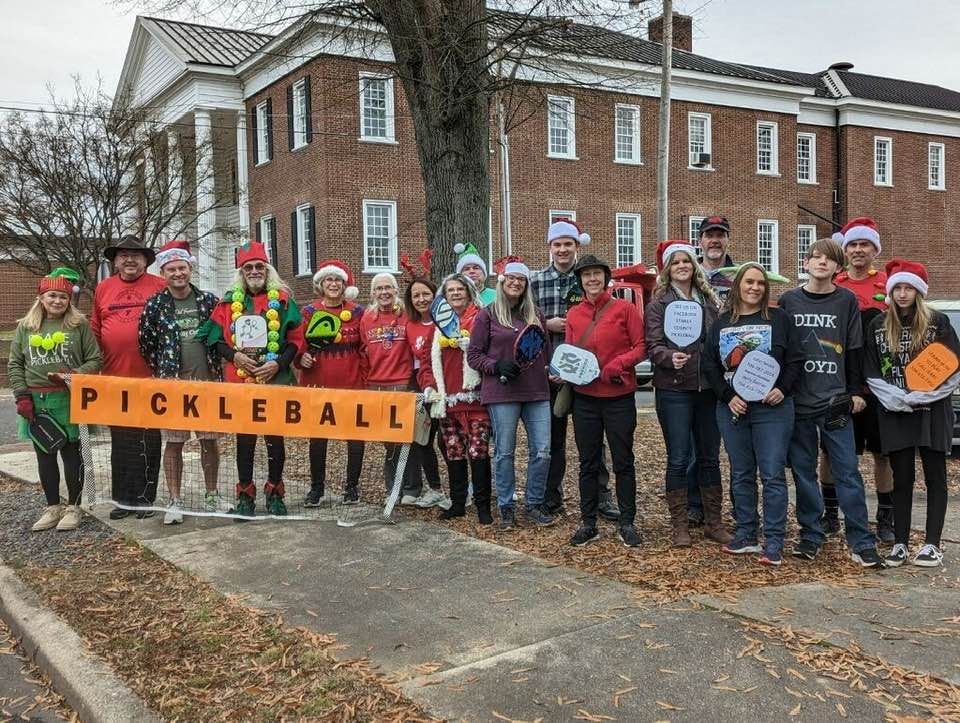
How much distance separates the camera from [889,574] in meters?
5.12

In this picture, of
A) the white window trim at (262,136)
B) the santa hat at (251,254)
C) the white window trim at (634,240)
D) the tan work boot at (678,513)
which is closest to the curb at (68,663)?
the santa hat at (251,254)

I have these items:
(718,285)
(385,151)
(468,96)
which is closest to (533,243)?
(385,151)

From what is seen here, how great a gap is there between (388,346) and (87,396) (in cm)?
230

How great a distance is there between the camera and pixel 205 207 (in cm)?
2569

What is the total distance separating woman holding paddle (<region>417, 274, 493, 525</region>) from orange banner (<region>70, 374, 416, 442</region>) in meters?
0.28

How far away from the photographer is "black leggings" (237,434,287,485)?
6.66m

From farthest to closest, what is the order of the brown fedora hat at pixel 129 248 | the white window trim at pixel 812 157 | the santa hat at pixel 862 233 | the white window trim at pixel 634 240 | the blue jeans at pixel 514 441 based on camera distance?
the white window trim at pixel 812 157, the white window trim at pixel 634 240, the brown fedora hat at pixel 129 248, the blue jeans at pixel 514 441, the santa hat at pixel 862 233

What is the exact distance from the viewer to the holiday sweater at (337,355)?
22.7 feet

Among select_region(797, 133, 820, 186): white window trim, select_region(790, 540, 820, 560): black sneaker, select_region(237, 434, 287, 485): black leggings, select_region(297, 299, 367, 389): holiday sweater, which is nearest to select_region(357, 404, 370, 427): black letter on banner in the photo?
select_region(297, 299, 367, 389): holiday sweater

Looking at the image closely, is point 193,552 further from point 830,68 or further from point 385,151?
point 830,68

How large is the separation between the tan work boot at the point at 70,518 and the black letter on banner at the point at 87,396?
35.4 inches

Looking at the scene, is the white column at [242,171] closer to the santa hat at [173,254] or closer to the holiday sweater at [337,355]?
the santa hat at [173,254]

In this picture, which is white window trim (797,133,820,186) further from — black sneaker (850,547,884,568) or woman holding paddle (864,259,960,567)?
black sneaker (850,547,884,568)

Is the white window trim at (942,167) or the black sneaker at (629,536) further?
the white window trim at (942,167)
